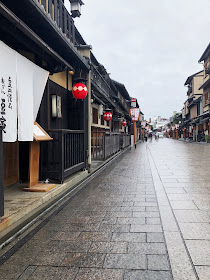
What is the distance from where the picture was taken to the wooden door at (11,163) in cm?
633

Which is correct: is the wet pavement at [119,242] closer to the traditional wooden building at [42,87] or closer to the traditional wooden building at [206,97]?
the traditional wooden building at [42,87]

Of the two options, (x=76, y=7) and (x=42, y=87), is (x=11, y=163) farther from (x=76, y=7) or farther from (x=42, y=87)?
(x=76, y=7)

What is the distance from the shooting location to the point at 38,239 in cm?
357

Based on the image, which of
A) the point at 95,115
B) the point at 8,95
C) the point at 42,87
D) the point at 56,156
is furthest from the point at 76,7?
the point at 95,115

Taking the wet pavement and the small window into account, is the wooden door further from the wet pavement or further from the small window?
the small window

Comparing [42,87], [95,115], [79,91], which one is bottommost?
[42,87]

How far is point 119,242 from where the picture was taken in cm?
339

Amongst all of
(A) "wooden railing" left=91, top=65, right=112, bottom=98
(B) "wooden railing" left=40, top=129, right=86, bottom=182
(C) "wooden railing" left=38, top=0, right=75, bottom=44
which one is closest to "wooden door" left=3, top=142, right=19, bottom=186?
(B) "wooden railing" left=40, top=129, right=86, bottom=182

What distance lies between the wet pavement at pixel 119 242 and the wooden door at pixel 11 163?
202 centimetres

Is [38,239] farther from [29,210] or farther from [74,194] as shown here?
[74,194]

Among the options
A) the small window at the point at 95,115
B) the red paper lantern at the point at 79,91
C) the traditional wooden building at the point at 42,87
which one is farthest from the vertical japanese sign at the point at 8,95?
the small window at the point at 95,115

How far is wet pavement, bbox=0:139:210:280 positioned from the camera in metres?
2.66

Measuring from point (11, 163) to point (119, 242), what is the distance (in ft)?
14.5

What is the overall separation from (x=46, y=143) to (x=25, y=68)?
7.21ft
